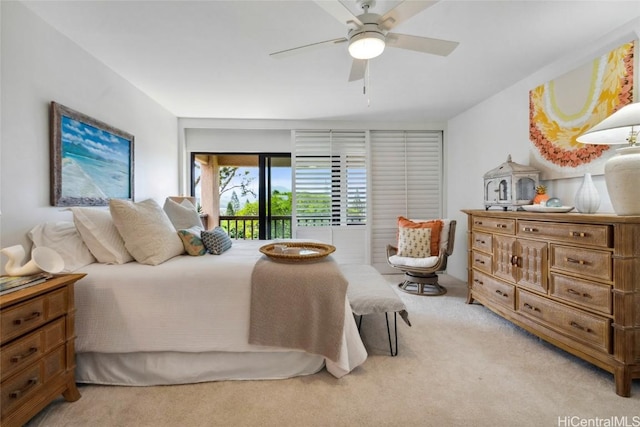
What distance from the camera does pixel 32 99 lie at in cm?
181

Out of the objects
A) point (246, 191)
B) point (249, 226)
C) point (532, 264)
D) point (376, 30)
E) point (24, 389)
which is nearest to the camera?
point (24, 389)

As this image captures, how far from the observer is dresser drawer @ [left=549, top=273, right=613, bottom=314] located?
1.65m

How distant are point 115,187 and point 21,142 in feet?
3.09

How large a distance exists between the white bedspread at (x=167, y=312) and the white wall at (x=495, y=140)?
260 cm

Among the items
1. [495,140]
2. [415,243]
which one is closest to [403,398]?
[415,243]

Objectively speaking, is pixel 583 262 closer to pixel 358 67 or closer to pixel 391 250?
pixel 358 67

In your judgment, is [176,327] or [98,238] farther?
[98,238]

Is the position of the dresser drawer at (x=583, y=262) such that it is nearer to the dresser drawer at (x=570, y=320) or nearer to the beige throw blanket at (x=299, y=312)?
the dresser drawer at (x=570, y=320)

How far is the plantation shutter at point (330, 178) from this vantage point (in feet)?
14.3

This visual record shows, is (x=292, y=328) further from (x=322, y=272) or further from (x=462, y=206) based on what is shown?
(x=462, y=206)

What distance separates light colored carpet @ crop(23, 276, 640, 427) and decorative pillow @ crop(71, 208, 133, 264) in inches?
31.3

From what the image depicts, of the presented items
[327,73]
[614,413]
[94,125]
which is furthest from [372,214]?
[94,125]

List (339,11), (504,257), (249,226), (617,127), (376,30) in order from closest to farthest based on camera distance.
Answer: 1. (339,11)
2. (376,30)
3. (617,127)
4. (504,257)
5. (249,226)

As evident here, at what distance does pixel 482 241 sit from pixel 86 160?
12.2 feet
